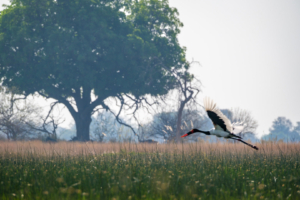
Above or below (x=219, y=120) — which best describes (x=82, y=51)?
above

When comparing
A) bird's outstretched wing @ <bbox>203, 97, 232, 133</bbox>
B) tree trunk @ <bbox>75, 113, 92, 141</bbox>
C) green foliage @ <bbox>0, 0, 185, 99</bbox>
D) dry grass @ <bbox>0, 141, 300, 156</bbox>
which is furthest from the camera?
tree trunk @ <bbox>75, 113, 92, 141</bbox>

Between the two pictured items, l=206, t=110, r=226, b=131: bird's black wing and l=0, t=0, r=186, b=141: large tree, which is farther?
l=0, t=0, r=186, b=141: large tree

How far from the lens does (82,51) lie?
23047 mm

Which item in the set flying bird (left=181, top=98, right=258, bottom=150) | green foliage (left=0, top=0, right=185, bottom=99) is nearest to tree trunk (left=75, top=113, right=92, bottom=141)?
green foliage (left=0, top=0, right=185, bottom=99)

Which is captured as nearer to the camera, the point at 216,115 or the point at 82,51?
the point at 216,115

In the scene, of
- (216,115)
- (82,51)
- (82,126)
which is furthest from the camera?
(82,126)

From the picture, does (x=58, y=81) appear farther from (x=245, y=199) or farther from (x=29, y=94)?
(x=245, y=199)

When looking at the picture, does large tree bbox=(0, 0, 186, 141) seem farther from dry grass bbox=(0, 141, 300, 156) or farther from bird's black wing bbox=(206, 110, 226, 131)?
bird's black wing bbox=(206, 110, 226, 131)

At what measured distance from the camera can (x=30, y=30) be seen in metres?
22.9

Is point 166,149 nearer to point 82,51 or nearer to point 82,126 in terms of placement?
point 82,51

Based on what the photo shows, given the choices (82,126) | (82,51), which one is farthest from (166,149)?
(82,126)

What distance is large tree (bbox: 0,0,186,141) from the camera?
22.8 metres

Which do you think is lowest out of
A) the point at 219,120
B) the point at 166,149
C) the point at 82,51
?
the point at 166,149

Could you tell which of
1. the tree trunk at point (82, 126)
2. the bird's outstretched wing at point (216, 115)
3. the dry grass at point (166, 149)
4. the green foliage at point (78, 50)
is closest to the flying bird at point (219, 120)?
the bird's outstretched wing at point (216, 115)
